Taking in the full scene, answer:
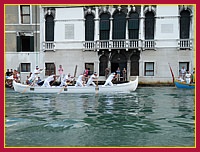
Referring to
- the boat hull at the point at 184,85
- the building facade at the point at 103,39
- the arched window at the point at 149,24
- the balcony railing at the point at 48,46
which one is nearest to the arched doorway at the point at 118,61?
the building facade at the point at 103,39

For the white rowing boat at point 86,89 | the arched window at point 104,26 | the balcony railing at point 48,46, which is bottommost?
the white rowing boat at point 86,89

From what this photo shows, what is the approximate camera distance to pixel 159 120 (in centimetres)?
733

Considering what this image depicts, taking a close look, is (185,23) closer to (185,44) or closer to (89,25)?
(185,44)

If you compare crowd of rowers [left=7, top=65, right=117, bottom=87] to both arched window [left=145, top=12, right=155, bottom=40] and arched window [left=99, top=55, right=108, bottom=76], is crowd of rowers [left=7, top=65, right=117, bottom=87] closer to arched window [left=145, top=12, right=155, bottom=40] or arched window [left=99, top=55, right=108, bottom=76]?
arched window [left=99, top=55, right=108, bottom=76]

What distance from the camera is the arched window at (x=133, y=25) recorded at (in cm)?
1948

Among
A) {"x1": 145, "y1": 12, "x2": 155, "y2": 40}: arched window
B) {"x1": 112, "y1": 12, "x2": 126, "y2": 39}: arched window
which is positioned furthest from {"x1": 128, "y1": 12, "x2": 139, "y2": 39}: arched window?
{"x1": 145, "y1": 12, "x2": 155, "y2": 40}: arched window

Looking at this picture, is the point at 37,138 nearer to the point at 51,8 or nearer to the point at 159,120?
the point at 159,120

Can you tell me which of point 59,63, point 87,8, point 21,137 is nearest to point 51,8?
point 87,8

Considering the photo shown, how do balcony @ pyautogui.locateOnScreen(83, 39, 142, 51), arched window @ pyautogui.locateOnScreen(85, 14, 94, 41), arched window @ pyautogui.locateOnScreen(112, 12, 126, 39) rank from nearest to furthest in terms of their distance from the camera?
balcony @ pyautogui.locateOnScreen(83, 39, 142, 51) → arched window @ pyautogui.locateOnScreen(112, 12, 126, 39) → arched window @ pyautogui.locateOnScreen(85, 14, 94, 41)

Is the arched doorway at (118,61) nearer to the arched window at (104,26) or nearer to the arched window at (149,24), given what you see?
the arched window at (104,26)

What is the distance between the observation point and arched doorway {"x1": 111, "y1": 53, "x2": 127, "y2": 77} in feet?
65.8

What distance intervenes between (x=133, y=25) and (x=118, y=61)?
3.14 m

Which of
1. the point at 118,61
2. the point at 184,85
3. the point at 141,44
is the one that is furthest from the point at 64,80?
the point at 184,85

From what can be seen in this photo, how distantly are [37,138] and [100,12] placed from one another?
15.8 meters
